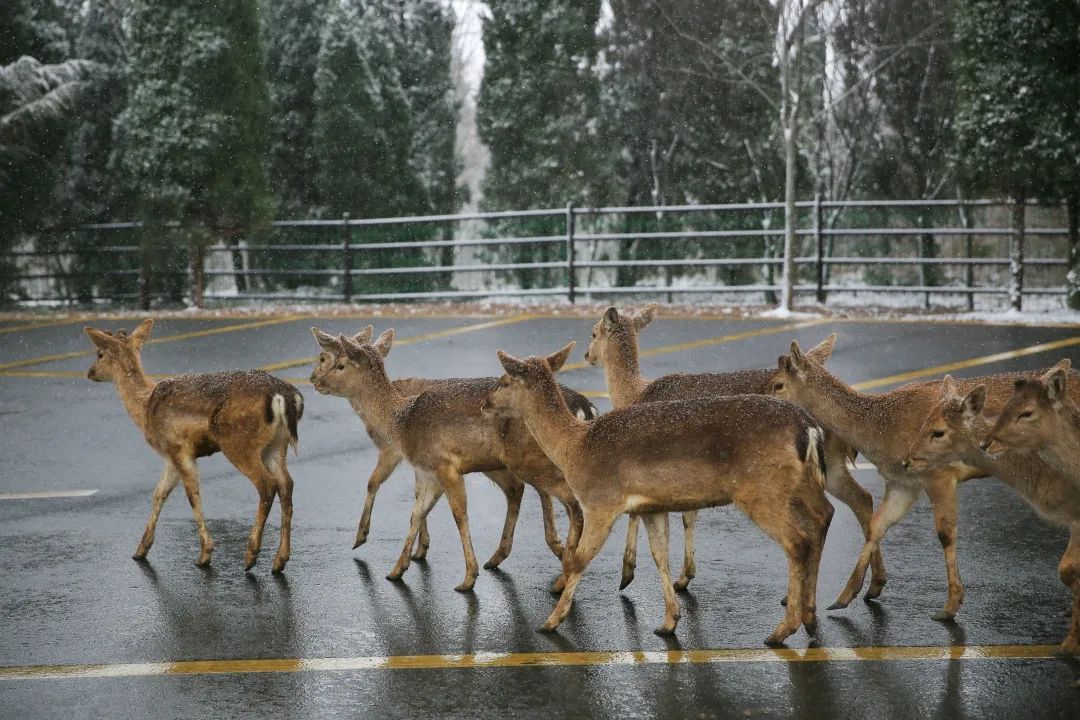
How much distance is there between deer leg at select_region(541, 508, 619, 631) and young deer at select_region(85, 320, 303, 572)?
2.11 m

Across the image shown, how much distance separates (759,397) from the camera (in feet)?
24.0

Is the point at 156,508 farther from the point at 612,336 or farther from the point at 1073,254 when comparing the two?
the point at 1073,254

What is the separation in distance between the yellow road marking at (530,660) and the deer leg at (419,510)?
1475mm

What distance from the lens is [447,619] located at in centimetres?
777

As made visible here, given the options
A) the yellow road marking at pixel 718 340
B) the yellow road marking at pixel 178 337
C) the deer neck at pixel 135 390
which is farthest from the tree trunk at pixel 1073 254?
the deer neck at pixel 135 390

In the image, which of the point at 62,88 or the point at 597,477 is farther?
the point at 62,88

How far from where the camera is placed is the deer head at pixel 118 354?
971cm

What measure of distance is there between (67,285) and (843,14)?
15623 millimetres

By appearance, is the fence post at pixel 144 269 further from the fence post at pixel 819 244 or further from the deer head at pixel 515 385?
the deer head at pixel 515 385

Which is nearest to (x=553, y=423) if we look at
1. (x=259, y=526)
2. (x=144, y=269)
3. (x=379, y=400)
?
(x=379, y=400)

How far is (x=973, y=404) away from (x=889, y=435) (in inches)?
32.6

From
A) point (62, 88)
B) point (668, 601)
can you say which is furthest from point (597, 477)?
point (62, 88)

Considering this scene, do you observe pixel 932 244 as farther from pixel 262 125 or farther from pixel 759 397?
pixel 759 397

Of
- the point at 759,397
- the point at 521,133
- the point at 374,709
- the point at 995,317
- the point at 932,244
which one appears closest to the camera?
the point at 374,709
